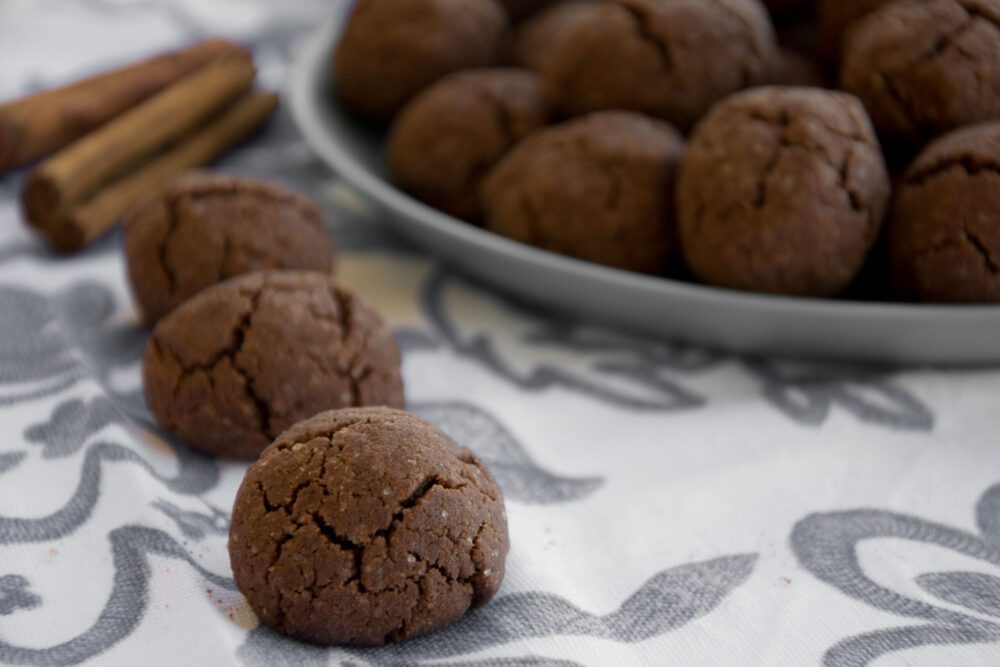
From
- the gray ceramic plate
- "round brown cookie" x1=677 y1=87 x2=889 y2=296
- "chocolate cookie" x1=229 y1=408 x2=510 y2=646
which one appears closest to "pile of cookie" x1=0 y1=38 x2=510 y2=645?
"chocolate cookie" x1=229 y1=408 x2=510 y2=646

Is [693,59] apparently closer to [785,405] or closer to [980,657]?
[785,405]

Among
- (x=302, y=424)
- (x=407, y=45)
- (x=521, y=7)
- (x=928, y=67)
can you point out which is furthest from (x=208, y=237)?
(x=928, y=67)

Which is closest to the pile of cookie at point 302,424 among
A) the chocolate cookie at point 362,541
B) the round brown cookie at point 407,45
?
the chocolate cookie at point 362,541

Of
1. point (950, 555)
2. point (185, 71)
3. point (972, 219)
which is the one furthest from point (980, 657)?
point (185, 71)

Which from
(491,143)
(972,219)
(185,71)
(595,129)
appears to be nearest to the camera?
(972,219)

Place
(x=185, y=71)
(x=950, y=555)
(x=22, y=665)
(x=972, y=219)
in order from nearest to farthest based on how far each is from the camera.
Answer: (x=22, y=665)
(x=950, y=555)
(x=972, y=219)
(x=185, y=71)
